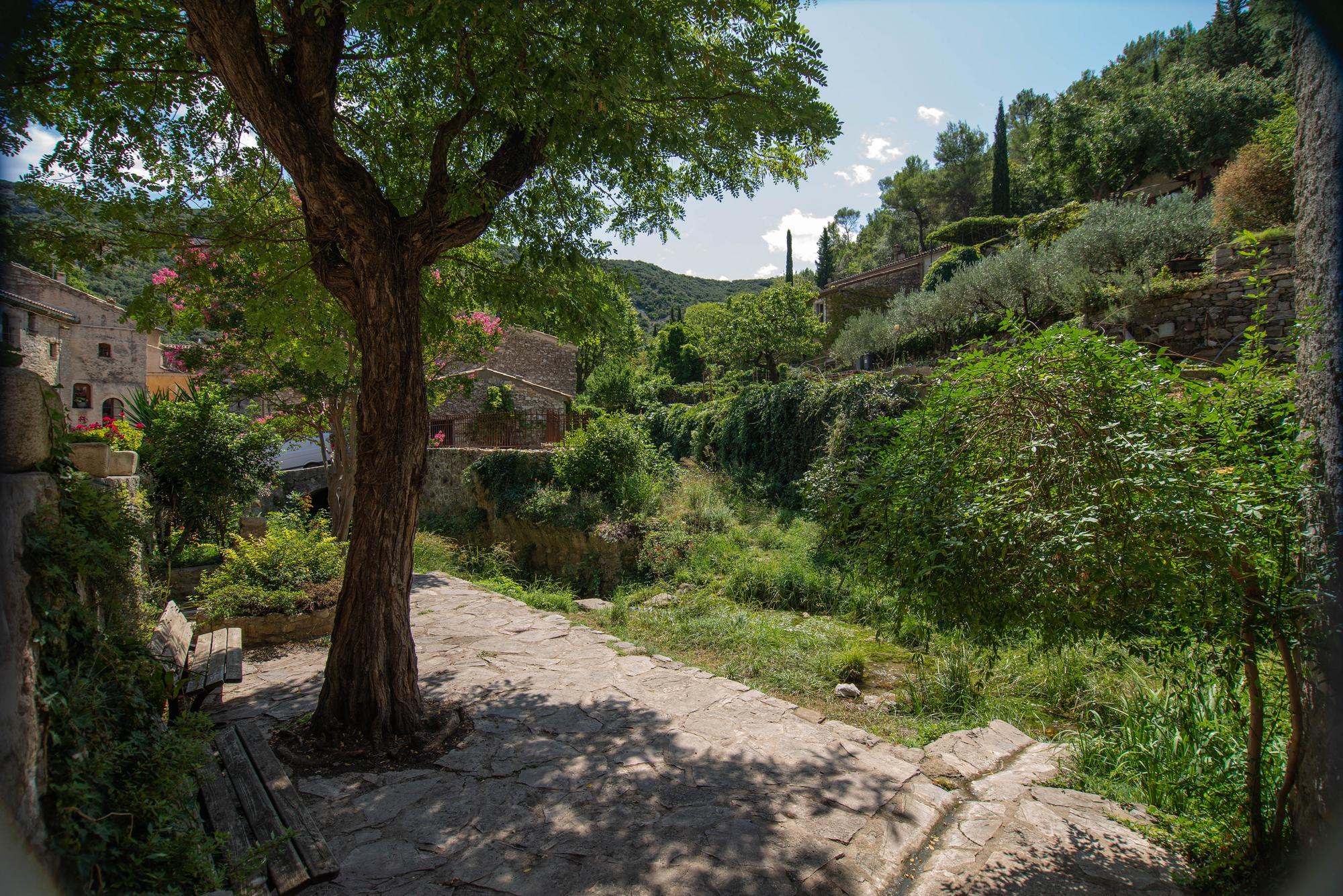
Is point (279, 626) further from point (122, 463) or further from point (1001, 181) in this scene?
point (1001, 181)

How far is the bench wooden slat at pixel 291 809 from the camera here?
109 inches

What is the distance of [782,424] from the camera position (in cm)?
1390

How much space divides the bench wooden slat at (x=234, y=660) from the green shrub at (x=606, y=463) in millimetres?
7191

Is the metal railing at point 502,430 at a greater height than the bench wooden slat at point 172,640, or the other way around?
the metal railing at point 502,430

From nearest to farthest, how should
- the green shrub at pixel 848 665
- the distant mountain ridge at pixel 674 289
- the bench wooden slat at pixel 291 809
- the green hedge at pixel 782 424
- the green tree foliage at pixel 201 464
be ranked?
the bench wooden slat at pixel 291 809 → the green shrub at pixel 848 665 → the green tree foliage at pixel 201 464 → the green hedge at pixel 782 424 → the distant mountain ridge at pixel 674 289

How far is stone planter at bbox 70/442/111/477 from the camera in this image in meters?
4.85

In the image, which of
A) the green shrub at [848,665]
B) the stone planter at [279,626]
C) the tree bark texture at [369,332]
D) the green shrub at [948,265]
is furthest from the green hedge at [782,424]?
the green shrub at [948,265]

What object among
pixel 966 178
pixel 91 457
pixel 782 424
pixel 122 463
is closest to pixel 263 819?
pixel 91 457

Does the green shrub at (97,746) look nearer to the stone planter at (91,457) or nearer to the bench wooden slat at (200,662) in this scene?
the bench wooden slat at (200,662)

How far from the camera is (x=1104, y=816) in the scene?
130 inches

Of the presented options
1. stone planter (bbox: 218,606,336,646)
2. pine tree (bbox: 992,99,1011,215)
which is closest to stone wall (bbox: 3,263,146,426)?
stone planter (bbox: 218,606,336,646)

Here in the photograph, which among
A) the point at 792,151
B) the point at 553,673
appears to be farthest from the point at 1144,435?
the point at 553,673

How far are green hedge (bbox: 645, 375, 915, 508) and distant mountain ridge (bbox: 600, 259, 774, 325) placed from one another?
51.6 meters

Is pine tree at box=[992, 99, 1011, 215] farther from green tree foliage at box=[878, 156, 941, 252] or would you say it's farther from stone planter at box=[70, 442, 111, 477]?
stone planter at box=[70, 442, 111, 477]
